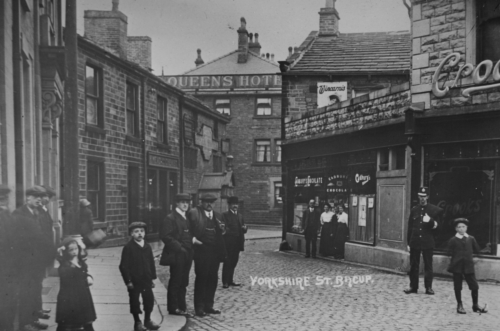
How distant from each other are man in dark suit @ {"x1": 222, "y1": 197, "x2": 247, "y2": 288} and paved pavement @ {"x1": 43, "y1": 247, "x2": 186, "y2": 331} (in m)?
1.20

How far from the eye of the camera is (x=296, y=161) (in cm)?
1867

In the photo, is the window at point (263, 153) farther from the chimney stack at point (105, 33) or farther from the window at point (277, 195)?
the chimney stack at point (105, 33)

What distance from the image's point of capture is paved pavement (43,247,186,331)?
7319 millimetres

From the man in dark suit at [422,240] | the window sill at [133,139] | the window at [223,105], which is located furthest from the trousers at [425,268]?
the window at [223,105]

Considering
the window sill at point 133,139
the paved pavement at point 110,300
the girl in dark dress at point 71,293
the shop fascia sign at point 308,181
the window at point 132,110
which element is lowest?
the paved pavement at point 110,300

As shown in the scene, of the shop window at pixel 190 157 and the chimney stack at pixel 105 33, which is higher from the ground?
the chimney stack at pixel 105 33

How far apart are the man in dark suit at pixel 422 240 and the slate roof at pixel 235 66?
68.9 feet

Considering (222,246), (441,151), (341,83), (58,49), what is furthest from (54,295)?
(341,83)

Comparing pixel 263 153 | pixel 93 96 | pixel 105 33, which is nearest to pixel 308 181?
pixel 93 96

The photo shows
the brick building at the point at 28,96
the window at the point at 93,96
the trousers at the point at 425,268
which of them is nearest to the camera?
the brick building at the point at 28,96

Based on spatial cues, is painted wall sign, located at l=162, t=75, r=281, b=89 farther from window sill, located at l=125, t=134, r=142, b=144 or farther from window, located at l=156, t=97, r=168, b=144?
window sill, located at l=125, t=134, r=142, b=144

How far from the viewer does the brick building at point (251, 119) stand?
33.2 metres

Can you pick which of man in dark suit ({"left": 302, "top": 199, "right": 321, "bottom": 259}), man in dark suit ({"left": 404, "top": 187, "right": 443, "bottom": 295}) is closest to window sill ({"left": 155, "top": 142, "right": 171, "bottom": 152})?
man in dark suit ({"left": 302, "top": 199, "right": 321, "bottom": 259})

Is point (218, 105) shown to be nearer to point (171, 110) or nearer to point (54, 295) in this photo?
point (171, 110)
